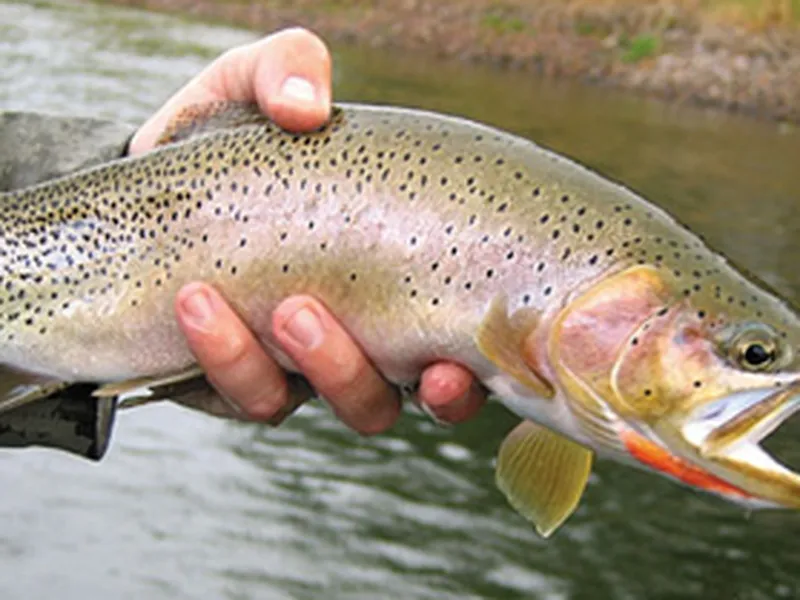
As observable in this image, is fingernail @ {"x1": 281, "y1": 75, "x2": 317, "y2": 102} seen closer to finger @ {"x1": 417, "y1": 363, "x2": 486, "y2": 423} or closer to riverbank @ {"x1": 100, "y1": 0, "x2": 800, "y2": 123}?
finger @ {"x1": 417, "y1": 363, "x2": 486, "y2": 423}

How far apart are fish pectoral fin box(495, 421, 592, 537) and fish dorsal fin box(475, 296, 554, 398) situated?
0.12 metres

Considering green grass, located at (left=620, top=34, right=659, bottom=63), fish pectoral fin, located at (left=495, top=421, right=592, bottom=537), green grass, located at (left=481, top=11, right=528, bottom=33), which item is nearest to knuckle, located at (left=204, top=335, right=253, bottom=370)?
fish pectoral fin, located at (left=495, top=421, right=592, bottom=537)

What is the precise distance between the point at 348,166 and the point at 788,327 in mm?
885

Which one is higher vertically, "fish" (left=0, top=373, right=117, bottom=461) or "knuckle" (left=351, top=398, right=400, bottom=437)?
"knuckle" (left=351, top=398, right=400, bottom=437)

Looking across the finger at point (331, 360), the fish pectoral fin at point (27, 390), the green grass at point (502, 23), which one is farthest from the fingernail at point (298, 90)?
the green grass at point (502, 23)

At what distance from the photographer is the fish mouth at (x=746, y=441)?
192 centimetres

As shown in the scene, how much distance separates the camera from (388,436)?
23.5 ft

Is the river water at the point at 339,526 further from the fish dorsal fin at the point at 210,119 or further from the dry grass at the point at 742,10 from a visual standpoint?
the dry grass at the point at 742,10

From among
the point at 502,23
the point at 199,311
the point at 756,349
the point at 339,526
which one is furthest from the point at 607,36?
the point at 756,349

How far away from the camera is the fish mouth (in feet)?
6.30

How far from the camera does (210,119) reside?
258 centimetres

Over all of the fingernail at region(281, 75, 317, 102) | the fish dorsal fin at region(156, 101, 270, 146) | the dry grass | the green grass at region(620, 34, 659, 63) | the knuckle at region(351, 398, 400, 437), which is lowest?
the green grass at region(620, 34, 659, 63)

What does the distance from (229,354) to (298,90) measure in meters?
0.57

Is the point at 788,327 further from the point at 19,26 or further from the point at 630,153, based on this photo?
the point at 19,26
